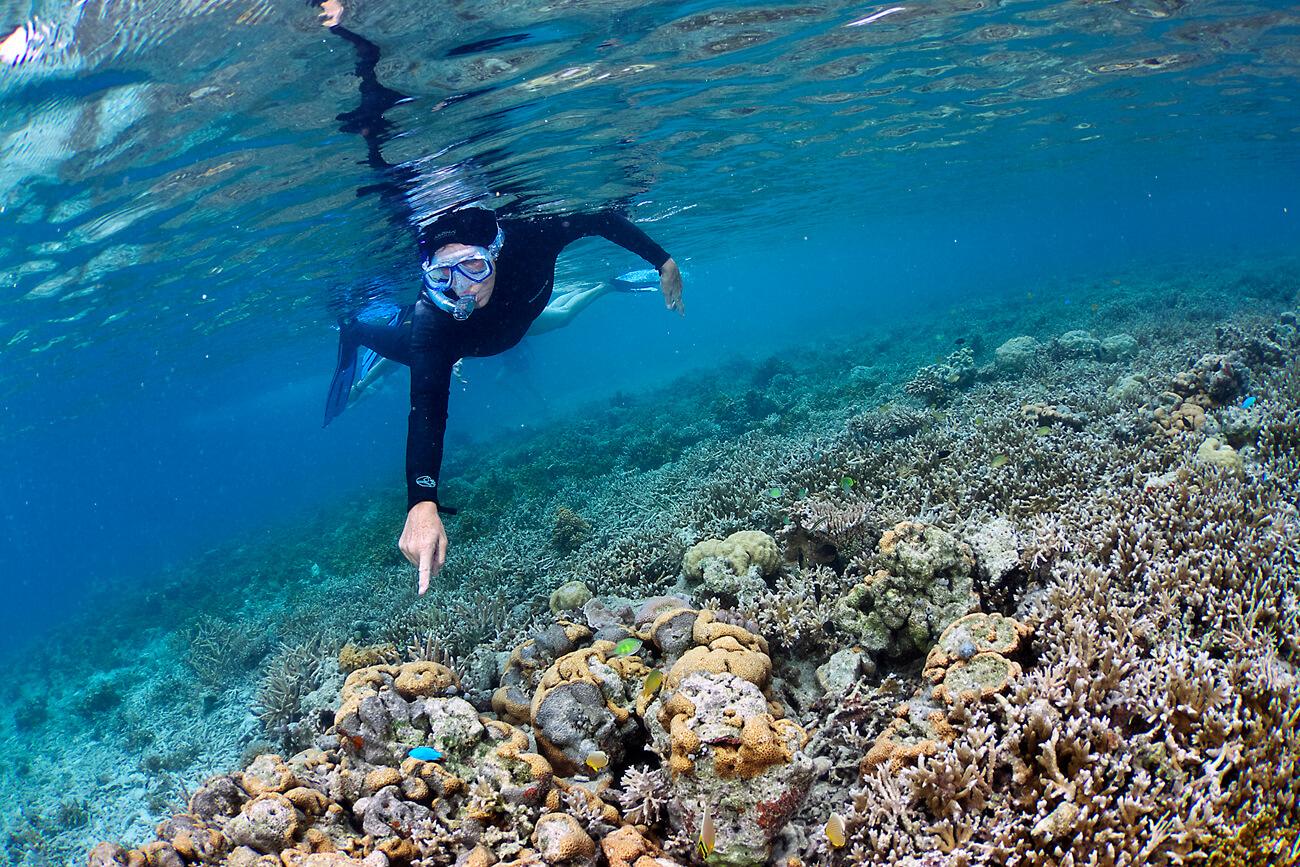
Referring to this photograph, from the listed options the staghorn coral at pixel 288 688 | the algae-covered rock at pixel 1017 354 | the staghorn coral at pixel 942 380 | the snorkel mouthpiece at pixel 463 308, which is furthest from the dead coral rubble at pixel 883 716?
the algae-covered rock at pixel 1017 354

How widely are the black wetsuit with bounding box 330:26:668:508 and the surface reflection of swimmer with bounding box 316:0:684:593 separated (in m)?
0.01

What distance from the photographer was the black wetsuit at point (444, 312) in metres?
4.82

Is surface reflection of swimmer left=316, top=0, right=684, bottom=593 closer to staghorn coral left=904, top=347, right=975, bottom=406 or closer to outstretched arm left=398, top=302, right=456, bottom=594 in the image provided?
outstretched arm left=398, top=302, right=456, bottom=594

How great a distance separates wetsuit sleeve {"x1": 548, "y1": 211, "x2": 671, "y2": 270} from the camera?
791cm

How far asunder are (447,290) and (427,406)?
174 cm

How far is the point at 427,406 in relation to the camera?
16.2 ft

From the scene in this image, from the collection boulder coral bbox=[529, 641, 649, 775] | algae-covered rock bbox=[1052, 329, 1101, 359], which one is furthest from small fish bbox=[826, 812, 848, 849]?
algae-covered rock bbox=[1052, 329, 1101, 359]

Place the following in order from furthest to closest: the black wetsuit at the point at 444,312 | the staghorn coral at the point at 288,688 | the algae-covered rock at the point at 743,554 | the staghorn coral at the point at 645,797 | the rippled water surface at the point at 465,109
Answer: the rippled water surface at the point at 465,109 → the staghorn coral at the point at 288,688 → the algae-covered rock at the point at 743,554 → the black wetsuit at the point at 444,312 → the staghorn coral at the point at 645,797

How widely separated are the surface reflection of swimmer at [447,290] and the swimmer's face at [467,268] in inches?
0.4

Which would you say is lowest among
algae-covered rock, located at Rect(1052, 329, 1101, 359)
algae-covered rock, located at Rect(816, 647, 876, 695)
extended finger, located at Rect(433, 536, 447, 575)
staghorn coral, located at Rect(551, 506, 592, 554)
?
algae-covered rock, located at Rect(1052, 329, 1101, 359)

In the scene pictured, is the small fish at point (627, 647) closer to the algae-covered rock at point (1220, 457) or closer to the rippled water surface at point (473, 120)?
the algae-covered rock at point (1220, 457)

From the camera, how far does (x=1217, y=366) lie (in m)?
9.05

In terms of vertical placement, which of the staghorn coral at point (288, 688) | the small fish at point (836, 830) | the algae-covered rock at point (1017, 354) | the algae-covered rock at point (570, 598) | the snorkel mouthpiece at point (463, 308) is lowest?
the algae-covered rock at point (1017, 354)

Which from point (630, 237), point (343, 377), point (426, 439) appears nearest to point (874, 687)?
point (426, 439)
